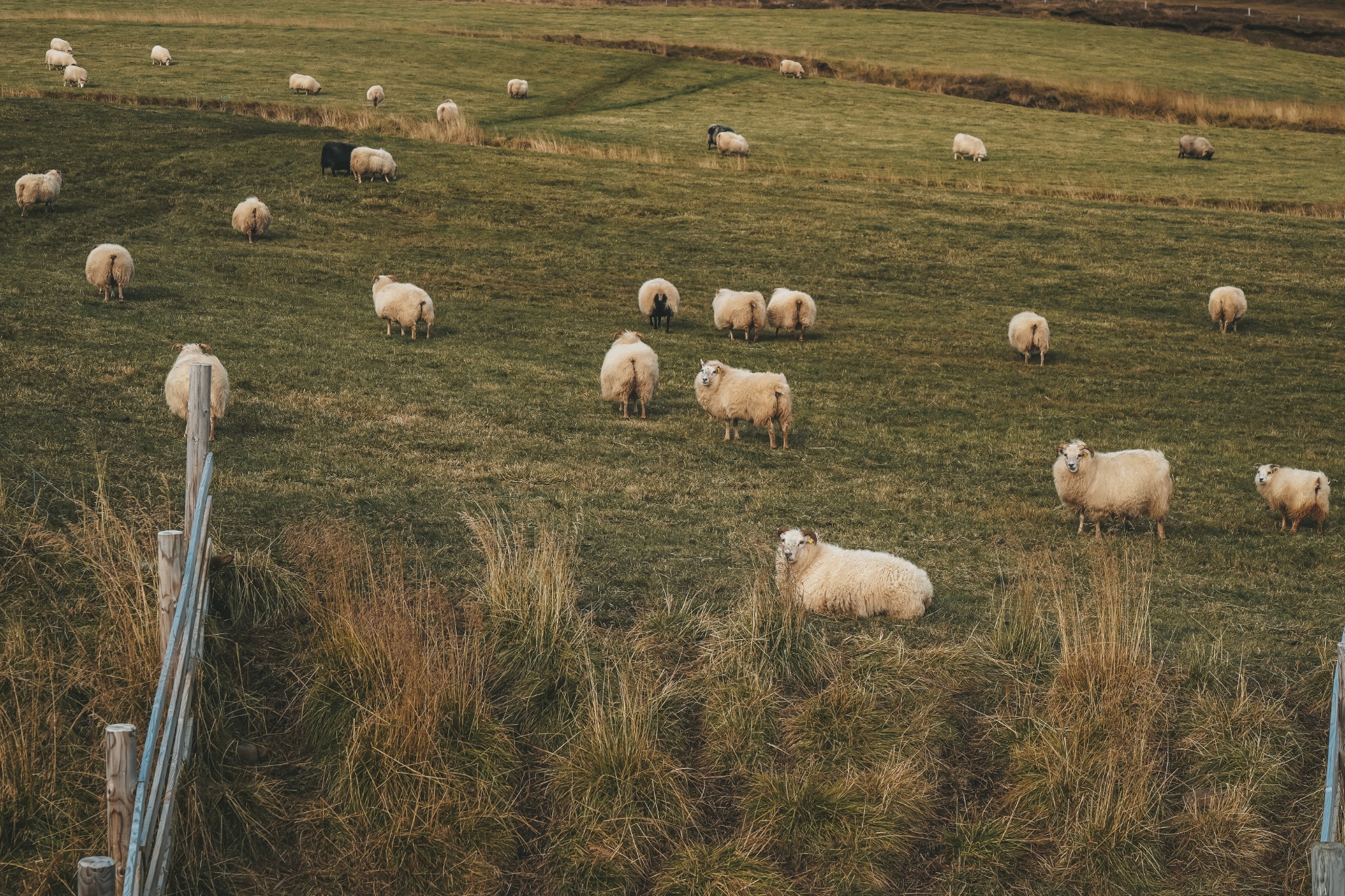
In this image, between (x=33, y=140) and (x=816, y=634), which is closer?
(x=816, y=634)

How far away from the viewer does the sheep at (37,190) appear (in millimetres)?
30609

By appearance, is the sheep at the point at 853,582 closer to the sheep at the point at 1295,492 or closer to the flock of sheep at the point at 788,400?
the flock of sheep at the point at 788,400

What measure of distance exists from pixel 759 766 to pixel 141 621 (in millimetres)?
4843

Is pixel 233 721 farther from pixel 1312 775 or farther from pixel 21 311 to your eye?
pixel 21 311

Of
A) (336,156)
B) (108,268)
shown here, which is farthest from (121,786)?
(336,156)

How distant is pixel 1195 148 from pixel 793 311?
30.7m

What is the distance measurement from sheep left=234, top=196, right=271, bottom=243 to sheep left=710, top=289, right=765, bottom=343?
1288 centimetres

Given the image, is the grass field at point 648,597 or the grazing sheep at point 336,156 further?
the grazing sheep at point 336,156

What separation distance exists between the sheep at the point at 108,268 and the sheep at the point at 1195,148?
4090cm

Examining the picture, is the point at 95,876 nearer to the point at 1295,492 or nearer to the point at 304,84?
the point at 1295,492

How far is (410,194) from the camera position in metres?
36.5

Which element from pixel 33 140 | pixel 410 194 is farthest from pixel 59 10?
pixel 410 194

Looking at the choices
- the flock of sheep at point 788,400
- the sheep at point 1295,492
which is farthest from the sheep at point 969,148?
the sheep at point 1295,492

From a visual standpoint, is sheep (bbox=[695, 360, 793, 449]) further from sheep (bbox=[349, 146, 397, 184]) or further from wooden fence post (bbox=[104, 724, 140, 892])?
sheep (bbox=[349, 146, 397, 184])
